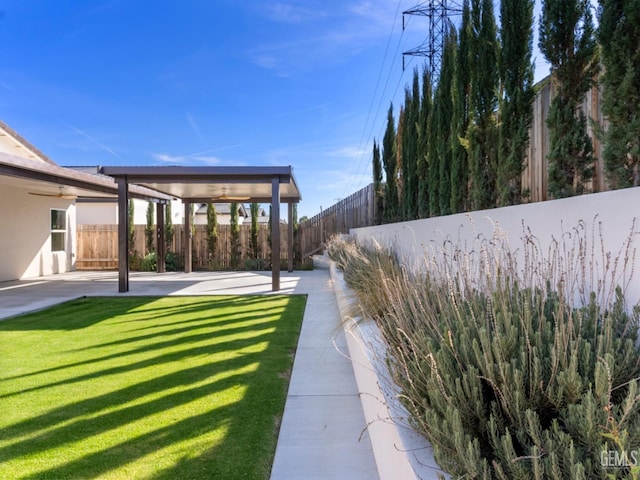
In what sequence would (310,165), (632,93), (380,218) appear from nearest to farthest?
(632,93) < (380,218) < (310,165)

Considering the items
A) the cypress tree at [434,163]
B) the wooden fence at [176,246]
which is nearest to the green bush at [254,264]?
the wooden fence at [176,246]

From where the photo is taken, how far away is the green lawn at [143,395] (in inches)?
94.3

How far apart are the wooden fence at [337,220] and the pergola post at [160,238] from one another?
594 cm

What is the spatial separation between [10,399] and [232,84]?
13832mm

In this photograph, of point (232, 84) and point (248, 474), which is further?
point (232, 84)

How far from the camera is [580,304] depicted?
2.28m

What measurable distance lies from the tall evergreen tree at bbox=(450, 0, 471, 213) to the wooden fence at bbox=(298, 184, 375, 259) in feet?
21.4

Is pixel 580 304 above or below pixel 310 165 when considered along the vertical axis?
below

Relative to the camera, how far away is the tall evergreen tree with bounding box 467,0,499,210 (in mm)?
4551

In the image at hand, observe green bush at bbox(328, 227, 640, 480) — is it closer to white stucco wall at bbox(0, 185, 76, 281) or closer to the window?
white stucco wall at bbox(0, 185, 76, 281)

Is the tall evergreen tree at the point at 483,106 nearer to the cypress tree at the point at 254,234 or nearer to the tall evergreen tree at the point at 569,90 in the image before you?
the tall evergreen tree at the point at 569,90

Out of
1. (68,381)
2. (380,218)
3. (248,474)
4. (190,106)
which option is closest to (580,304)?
(248,474)

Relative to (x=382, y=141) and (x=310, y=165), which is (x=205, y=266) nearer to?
(x=382, y=141)

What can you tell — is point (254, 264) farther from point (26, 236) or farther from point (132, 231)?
point (26, 236)
